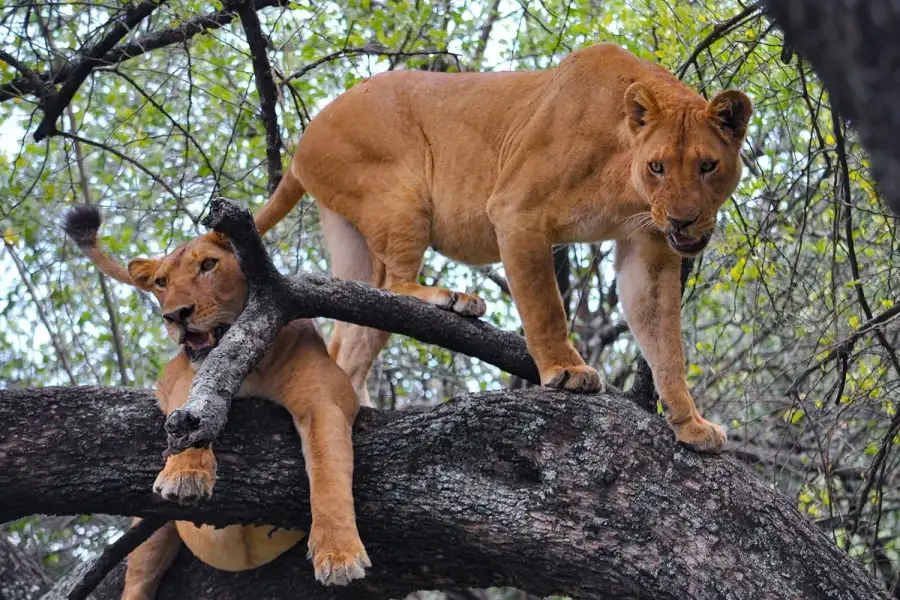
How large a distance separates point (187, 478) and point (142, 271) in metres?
1.14

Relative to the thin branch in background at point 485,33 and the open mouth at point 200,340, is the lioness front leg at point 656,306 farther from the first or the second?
the thin branch in background at point 485,33

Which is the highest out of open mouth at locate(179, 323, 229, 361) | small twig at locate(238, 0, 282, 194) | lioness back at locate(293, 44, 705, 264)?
small twig at locate(238, 0, 282, 194)

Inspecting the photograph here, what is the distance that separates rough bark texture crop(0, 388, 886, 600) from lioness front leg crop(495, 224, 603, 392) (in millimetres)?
422

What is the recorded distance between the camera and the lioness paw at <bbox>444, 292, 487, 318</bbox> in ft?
13.5

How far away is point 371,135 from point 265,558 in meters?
1.79

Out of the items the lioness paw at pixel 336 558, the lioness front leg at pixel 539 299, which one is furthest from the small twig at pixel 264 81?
the lioness paw at pixel 336 558

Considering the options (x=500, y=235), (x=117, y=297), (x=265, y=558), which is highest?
(x=117, y=297)

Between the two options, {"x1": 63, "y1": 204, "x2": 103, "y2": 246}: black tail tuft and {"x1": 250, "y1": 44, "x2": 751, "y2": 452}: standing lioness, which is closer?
{"x1": 250, "y1": 44, "x2": 751, "y2": 452}: standing lioness

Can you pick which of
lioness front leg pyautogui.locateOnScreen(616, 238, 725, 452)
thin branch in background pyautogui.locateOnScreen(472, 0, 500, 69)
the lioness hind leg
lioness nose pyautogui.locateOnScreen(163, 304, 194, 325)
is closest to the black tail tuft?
lioness nose pyautogui.locateOnScreen(163, 304, 194, 325)

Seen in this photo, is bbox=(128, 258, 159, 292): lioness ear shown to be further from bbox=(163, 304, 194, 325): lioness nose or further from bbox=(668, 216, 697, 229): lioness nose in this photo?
bbox=(668, 216, 697, 229): lioness nose

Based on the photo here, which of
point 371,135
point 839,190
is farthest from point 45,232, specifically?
point 839,190

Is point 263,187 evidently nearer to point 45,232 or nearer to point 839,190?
point 45,232

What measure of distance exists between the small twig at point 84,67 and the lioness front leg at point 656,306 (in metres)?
2.32

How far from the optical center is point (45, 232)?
707cm
